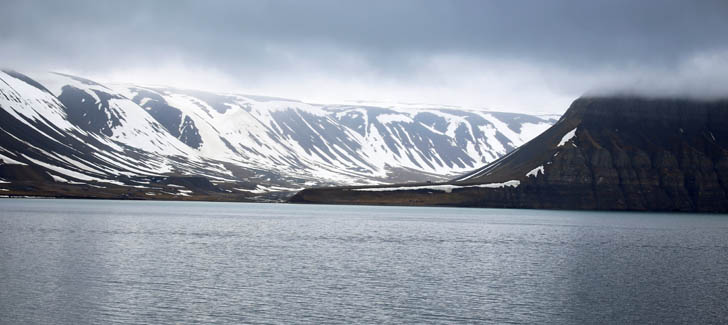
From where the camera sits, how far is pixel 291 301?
182ft

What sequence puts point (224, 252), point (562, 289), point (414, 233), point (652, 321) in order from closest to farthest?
point (652, 321) → point (562, 289) → point (224, 252) → point (414, 233)

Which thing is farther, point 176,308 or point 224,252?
point 224,252

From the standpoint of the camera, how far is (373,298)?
188 feet

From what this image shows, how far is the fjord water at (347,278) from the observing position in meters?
51.3

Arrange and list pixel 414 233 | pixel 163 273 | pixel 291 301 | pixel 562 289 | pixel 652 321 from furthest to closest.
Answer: pixel 414 233 < pixel 163 273 < pixel 562 289 < pixel 291 301 < pixel 652 321

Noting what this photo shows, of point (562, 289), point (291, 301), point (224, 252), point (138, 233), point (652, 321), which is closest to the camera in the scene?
point (652, 321)

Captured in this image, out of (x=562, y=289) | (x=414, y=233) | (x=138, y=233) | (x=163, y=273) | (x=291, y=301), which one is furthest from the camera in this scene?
(x=414, y=233)

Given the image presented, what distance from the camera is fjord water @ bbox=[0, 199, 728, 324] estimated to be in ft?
168

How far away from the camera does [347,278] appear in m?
67.7

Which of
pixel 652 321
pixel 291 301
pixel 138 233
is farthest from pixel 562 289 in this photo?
pixel 138 233

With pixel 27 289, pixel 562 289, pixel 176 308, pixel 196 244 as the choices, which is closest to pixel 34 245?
pixel 196 244

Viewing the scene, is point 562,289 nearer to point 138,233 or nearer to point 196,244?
point 196,244

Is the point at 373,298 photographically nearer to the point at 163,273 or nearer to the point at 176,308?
the point at 176,308

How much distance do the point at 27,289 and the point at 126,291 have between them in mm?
7174
